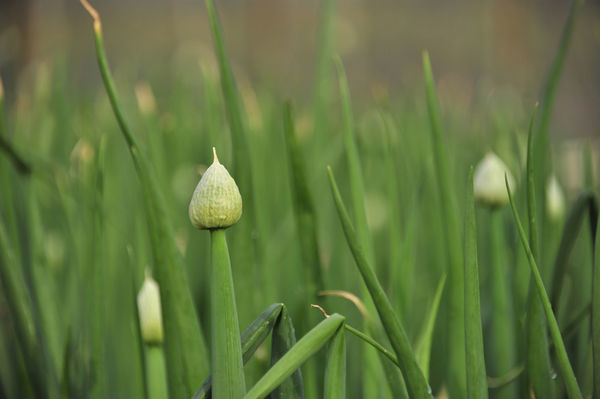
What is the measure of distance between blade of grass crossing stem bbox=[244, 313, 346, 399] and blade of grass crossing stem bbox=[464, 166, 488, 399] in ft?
0.25

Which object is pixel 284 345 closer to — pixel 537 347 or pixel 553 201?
pixel 537 347

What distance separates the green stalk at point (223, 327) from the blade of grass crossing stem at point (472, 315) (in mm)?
113

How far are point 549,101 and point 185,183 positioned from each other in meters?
0.55

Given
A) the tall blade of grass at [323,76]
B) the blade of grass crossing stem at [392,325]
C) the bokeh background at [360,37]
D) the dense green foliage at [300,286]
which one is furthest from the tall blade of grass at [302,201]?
the bokeh background at [360,37]

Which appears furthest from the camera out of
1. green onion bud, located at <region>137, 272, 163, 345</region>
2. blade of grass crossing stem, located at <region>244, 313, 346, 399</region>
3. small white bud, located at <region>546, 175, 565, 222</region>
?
small white bud, located at <region>546, 175, 565, 222</region>

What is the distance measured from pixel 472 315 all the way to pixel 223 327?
0.40 ft

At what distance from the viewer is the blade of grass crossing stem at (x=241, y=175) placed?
13.9 inches

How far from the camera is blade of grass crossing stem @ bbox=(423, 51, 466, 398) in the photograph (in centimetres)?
36

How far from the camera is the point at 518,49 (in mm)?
2428

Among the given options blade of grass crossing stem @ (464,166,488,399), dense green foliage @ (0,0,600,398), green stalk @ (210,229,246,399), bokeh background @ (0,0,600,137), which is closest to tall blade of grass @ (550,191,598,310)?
dense green foliage @ (0,0,600,398)

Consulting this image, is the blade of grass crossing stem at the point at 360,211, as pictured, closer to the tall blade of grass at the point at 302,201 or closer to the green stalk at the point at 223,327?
the tall blade of grass at the point at 302,201

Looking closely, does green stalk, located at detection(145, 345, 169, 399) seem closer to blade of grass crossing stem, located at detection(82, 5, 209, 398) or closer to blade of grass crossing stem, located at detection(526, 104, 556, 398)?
blade of grass crossing stem, located at detection(82, 5, 209, 398)

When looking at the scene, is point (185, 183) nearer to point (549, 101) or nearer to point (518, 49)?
point (549, 101)

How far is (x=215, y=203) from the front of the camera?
229 millimetres
